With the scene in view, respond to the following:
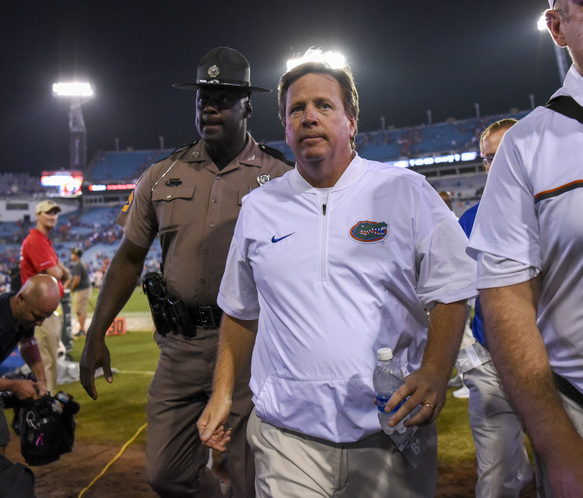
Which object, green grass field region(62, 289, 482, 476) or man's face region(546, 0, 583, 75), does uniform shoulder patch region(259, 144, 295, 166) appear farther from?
green grass field region(62, 289, 482, 476)

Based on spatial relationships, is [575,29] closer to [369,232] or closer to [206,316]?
[369,232]

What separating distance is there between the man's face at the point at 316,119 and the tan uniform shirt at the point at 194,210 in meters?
1.11

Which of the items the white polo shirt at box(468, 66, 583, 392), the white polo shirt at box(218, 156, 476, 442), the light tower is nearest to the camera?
the white polo shirt at box(468, 66, 583, 392)

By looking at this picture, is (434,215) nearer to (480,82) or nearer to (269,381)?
(269,381)

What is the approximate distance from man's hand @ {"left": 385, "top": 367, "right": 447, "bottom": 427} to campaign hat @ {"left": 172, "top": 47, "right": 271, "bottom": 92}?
238cm

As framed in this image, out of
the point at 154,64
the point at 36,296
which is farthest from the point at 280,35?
the point at 36,296

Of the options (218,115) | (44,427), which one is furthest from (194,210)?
(44,427)

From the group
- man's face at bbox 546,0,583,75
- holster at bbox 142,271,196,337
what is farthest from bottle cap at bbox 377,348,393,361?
holster at bbox 142,271,196,337

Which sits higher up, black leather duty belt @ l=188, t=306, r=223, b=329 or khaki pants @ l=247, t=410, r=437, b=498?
black leather duty belt @ l=188, t=306, r=223, b=329

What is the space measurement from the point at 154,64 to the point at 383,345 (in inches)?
2130

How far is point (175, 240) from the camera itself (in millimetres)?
3479

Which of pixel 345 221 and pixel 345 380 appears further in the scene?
pixel 345 221

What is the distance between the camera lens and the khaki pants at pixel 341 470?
2.07 meters

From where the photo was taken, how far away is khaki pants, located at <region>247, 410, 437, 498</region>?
6.81ft
